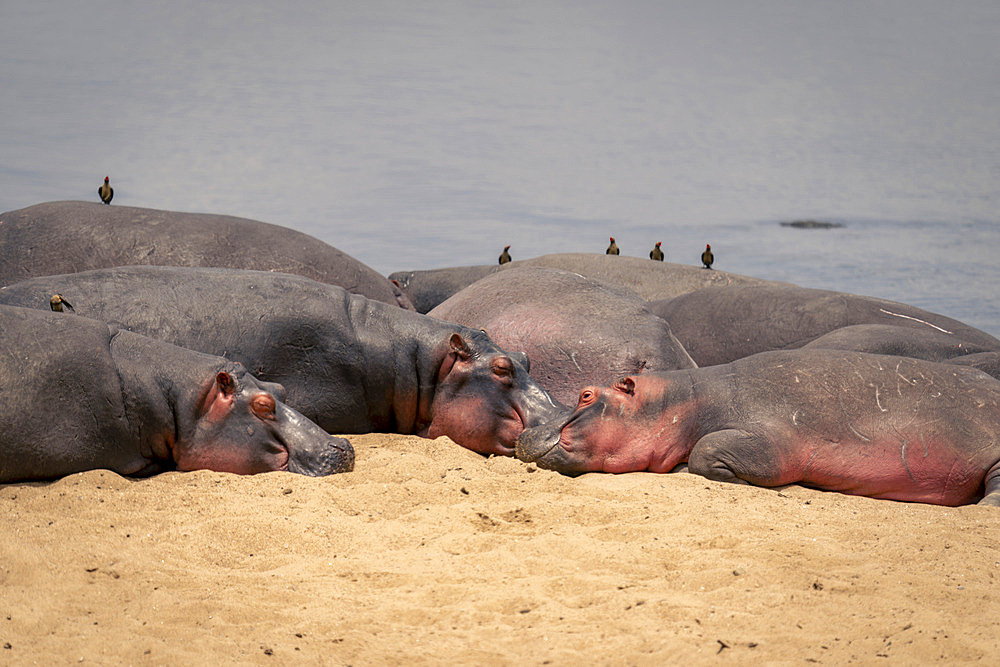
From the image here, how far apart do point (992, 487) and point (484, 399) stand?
2.84m

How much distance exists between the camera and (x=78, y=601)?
133 inches

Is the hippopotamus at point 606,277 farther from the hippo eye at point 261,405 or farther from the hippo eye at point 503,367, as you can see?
the hippo eye at point 261,405

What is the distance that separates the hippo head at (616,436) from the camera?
570 cm

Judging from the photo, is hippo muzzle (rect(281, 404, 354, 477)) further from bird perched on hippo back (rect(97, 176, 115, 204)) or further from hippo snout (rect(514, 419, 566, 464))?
bird perched on hippo back (rect(97, 176, 115, 204))

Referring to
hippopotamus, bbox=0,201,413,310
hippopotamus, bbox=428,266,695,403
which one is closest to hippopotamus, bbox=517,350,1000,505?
hippopotamus, bbox=428,266,695,403

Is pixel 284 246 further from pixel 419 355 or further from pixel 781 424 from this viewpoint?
pixel 781 424

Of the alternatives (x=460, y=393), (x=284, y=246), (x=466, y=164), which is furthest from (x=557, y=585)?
(x=466, y=164)

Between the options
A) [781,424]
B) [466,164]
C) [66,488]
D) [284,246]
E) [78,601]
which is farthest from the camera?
[466,164]

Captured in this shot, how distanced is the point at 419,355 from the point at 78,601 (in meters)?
3.37

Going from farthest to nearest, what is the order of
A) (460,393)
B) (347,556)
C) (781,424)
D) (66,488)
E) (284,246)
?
(284,246) → (460,393) → (781,424) → (66,488) → (347,556)

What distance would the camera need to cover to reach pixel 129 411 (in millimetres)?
4961

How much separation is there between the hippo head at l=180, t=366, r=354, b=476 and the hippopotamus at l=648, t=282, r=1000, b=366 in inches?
188

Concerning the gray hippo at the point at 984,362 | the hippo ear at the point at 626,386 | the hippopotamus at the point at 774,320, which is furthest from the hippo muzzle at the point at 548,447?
the hippopotamus at the point at 774,320

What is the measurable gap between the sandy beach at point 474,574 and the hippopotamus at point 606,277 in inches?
258
